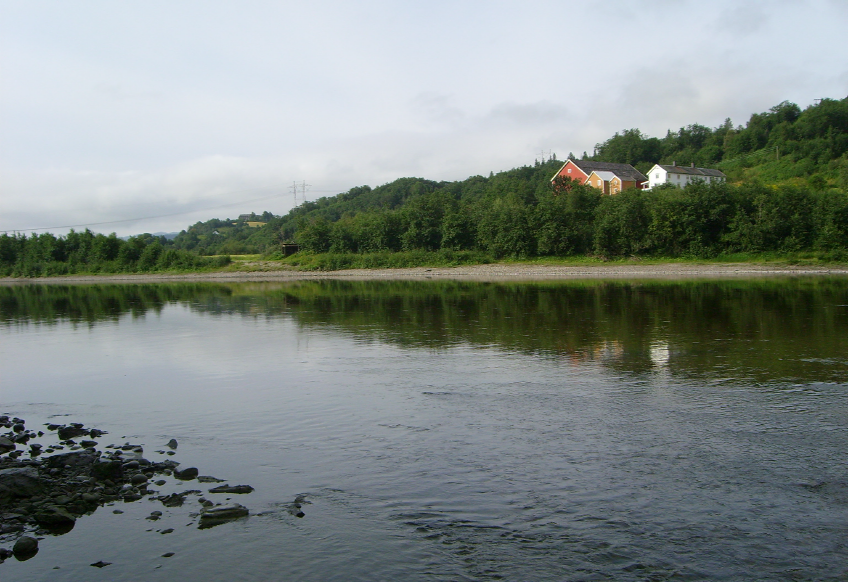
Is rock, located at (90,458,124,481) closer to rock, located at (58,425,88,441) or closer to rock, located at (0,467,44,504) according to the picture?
rock, located at (0,467,44,504)

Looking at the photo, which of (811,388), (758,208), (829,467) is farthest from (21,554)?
(758,208)

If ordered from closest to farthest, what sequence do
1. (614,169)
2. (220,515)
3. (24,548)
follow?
(24,548) < (220,515) < (614,169)

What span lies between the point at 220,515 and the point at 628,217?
7052cm

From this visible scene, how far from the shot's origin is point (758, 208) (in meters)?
68.3

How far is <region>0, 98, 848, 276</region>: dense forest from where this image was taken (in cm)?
6725

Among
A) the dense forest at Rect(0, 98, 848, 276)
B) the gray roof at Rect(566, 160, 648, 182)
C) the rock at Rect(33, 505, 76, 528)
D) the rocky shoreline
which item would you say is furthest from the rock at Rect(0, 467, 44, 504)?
A: the gray roof at Rect(566, 160, 648, 182)

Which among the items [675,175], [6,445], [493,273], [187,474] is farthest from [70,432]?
[675,175]

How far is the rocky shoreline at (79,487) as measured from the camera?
9953 millimetres

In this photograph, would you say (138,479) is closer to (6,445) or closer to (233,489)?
(233,489)

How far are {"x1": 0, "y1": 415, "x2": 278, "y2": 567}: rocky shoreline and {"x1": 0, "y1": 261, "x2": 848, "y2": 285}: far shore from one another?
57.3 meters

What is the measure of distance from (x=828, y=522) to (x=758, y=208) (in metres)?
68.3

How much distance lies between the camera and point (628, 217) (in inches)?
2896

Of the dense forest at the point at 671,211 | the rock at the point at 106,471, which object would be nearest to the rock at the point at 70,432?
the rock at the point at 106,471

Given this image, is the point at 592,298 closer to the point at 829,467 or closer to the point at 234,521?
the point at 829,467
